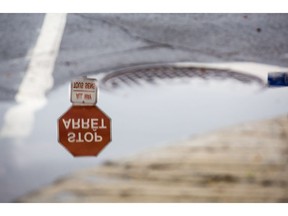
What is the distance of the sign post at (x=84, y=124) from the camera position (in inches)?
109

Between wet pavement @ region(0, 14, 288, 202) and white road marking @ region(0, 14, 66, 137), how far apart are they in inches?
1.5

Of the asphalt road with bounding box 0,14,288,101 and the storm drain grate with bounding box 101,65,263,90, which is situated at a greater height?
the asphalt road with bounding box 0,14,288,101

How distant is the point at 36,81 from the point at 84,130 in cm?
52

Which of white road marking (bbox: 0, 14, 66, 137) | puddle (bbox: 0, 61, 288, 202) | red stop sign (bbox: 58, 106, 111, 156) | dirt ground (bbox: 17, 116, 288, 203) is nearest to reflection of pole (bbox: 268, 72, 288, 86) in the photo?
puddle (bbox: 0, 61, 288, 202)

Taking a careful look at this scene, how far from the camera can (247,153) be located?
A: 2.80 m

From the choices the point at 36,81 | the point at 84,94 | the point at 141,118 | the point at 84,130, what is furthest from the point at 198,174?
the point at 36,81

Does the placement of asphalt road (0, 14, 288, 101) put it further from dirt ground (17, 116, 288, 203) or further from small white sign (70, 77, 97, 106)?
dirt ground (17, 116, 288, 203)

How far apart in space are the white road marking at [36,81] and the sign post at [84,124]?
0.71 ft

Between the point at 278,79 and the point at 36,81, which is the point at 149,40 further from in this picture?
the point at 278,79

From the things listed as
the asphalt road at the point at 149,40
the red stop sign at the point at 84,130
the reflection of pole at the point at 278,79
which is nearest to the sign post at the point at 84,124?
the red stop sign at the point at 84,130

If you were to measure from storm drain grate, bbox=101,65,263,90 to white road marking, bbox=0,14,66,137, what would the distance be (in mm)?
469

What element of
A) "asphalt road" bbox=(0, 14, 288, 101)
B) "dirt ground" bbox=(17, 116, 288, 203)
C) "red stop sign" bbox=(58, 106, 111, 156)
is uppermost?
"asphalt road" bbox=(0, 14, 288, 101)

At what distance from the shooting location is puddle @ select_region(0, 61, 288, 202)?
274cm

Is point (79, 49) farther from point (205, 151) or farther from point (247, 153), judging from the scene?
point (247, 153)
